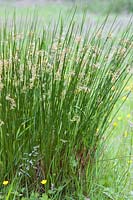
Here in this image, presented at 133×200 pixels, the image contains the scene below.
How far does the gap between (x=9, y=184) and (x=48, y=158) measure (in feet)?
0.82

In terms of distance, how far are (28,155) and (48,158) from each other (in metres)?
0.11

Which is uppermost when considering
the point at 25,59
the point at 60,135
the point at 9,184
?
the point at 25,59

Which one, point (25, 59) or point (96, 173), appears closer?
point (25, 59)

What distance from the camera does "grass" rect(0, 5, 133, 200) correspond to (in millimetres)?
2766

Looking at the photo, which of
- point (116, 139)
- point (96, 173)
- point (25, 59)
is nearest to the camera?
point (25, 59)

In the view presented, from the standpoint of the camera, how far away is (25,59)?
2.75 metres

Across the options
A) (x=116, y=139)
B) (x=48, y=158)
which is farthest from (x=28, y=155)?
(x=116, y=139)

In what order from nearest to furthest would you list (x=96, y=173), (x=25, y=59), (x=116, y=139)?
(x=25, y=59), (x=96, y=173), (x=116, y=139)

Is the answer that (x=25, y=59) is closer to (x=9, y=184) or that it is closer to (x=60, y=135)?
(x=60, y=135)

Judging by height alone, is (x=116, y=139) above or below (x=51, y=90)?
below

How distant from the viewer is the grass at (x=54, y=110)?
109 inches

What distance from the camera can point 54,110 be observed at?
109 inches

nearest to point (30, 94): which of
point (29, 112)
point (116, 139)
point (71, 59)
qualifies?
point (29, 112)

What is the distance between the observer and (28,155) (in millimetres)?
2818
